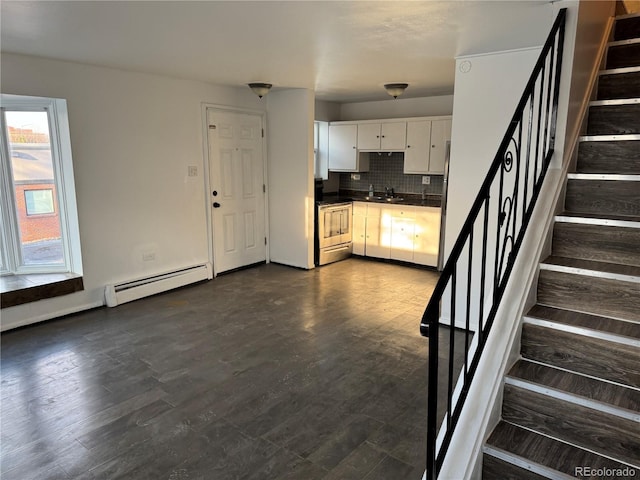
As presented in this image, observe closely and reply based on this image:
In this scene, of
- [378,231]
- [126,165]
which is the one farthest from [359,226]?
[126,165]

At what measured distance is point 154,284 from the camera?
187 inches

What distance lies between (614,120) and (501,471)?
84.1 inches

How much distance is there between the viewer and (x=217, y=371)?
3129mm

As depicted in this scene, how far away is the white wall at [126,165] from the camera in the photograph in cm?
392

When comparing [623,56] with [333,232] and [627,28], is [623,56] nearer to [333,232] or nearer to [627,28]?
[627,28]

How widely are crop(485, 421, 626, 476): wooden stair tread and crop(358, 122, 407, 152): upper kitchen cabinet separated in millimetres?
4765

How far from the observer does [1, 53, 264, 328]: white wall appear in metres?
3.92

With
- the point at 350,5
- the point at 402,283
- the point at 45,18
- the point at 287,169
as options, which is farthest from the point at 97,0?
the point at 402,283

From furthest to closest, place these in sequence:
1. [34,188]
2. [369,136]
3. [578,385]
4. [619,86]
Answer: [369,136], [34,188], [619,86], [578,385]

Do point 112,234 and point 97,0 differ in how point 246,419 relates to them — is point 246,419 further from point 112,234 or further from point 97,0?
point 112,234

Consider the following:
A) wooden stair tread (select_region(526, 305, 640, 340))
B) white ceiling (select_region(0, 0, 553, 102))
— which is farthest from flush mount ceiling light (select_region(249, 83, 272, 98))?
wooden stair tread (select_region(526, 305, 640, 340))

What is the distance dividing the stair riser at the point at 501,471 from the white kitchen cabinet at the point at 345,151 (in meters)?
5.29

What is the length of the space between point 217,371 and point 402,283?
2780 millimetres

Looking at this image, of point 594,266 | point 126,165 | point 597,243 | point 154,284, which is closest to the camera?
point 594,266
